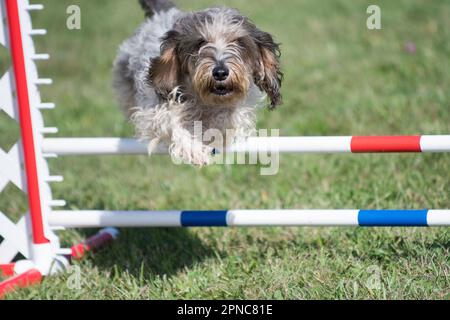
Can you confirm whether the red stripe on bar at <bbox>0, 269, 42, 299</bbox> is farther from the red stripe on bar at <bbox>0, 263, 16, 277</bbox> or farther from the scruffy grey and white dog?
the scruffy grey and white dog

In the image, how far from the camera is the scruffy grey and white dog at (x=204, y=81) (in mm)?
3223

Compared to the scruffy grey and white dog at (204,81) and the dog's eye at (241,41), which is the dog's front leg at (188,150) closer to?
the scruffy grey and white dog at (204,81)

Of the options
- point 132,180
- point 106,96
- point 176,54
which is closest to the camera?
point 176,54

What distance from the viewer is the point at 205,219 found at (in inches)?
134

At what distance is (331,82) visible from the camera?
21.5 ft

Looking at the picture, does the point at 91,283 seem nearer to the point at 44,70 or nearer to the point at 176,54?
the point at 176,54

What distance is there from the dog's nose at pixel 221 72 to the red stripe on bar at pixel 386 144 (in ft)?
2.10

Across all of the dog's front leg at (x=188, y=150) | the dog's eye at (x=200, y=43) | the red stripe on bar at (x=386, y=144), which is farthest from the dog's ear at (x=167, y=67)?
the red stripe on bar at (x=386, y=144)

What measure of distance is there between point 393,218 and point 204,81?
1.02m

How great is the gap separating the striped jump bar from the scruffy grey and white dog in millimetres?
330

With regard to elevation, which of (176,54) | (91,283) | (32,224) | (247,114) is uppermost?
(176,54)

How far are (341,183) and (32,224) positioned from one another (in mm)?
1925

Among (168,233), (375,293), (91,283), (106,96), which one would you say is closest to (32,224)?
(91,283)

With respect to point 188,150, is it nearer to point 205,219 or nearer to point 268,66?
point 205,219
